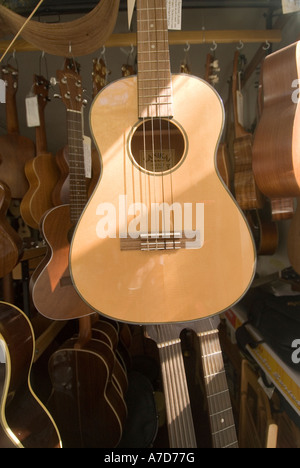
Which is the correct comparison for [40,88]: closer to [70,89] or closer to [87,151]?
[70,89]

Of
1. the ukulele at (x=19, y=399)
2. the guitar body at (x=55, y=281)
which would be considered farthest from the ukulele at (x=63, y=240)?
the ukulele at (x=19, y=399)

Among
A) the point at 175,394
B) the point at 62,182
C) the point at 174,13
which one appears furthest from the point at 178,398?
the point at 174,13

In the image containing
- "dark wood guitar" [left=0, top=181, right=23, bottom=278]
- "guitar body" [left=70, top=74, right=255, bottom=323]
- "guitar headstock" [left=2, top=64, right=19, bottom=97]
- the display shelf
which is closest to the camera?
"guitar body" [left=70, top=74, right=255, bottom=323]

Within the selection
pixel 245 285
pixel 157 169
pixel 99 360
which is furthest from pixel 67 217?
pixel 245 285

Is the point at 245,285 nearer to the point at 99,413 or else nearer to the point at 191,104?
the point at 191,104

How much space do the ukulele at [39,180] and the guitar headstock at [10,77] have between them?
12cm

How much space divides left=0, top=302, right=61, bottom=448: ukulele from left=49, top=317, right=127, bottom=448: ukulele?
0.23 metres

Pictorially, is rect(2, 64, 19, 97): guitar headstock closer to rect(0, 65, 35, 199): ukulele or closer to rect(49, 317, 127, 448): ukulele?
rect(0, 65, 35, 199): ukulele

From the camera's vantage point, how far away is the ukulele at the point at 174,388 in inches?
26.6

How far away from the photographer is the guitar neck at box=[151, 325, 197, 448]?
675 millimetres

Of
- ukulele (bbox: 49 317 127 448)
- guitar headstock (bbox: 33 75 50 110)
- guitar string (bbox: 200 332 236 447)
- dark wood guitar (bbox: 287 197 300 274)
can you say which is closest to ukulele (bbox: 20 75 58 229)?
guitar headstock (bbox: 33 75 50 110)

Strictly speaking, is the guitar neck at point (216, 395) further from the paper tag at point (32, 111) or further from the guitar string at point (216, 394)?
the paper tag at point (32, 111)

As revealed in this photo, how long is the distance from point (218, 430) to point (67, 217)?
0.83m
